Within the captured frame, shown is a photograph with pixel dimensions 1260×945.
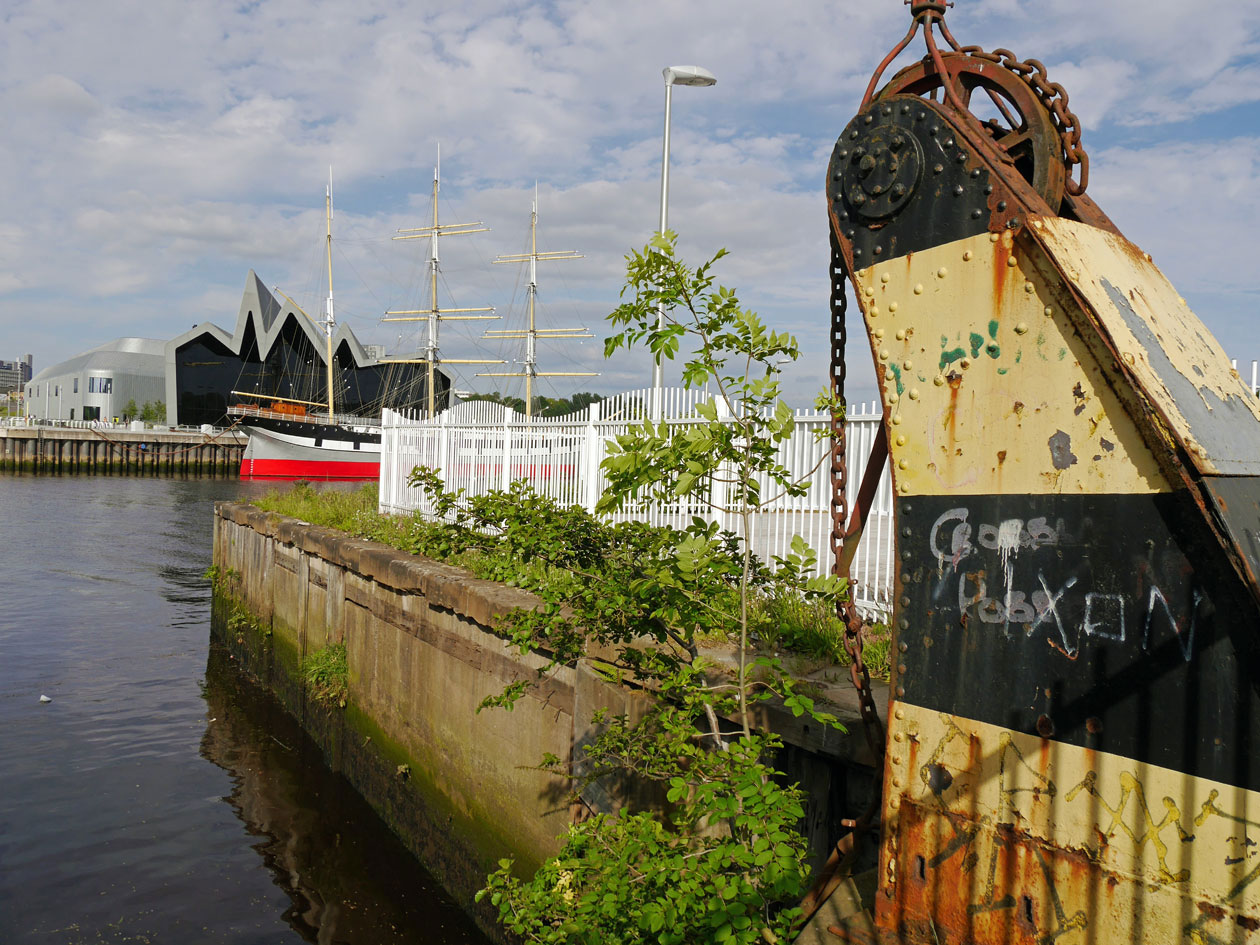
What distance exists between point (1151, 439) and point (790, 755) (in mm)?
2316

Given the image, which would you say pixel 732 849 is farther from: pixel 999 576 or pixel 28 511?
pixel 28 511

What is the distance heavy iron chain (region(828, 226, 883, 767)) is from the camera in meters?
2.76

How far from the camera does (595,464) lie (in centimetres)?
992

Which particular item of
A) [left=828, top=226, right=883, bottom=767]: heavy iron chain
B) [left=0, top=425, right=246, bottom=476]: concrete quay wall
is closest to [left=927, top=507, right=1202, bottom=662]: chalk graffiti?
[left=828, top=226, right=883, bottom=767]: heavy iron chain

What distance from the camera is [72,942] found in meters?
6.04

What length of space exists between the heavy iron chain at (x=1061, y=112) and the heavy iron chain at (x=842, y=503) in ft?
2.13

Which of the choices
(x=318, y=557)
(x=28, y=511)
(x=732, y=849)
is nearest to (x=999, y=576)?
(x=732, y=849)

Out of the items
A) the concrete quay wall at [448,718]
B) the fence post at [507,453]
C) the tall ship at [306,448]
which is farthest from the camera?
the tall ship at [306,448]

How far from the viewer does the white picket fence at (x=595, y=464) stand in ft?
23.0

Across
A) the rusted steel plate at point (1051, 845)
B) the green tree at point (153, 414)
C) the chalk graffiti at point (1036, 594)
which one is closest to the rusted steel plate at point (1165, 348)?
the chalk graffiti at point (1036, 594)

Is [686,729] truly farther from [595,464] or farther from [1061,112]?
[595,464]

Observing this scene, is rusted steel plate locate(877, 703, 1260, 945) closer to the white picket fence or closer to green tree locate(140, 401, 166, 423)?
the white picket fence

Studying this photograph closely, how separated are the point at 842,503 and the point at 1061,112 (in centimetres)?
125

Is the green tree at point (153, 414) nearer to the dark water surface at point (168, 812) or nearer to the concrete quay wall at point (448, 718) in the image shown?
the dark water surface at point (168, 812)
